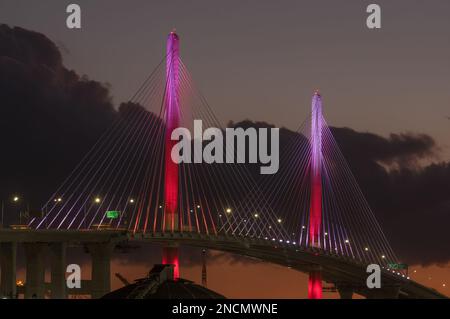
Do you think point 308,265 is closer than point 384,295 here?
Yes

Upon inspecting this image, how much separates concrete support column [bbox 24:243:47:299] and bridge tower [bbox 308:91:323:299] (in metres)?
28.4

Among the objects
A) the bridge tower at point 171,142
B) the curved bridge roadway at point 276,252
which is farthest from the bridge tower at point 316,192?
the bridge tower at point 171,142

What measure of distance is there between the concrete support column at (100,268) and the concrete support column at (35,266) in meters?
3.97

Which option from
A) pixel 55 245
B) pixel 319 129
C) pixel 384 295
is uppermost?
pixel 319 129

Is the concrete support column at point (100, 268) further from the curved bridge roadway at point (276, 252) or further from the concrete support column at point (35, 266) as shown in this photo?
the concrete support column at point (35, 266)

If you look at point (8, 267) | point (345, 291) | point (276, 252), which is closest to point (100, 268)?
point (8, 267)

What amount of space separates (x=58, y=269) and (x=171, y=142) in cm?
1356

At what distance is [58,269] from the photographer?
81062 mm

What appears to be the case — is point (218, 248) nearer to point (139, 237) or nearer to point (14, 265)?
point (139, 237)

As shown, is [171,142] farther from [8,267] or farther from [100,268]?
[8,267]
